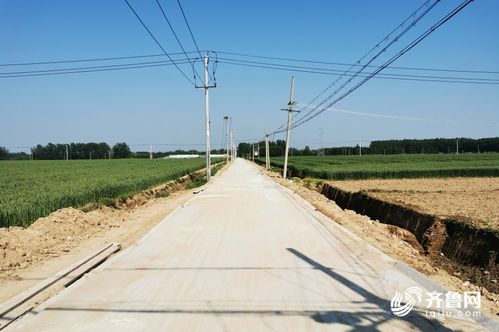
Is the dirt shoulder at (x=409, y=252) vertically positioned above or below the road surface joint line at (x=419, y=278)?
below

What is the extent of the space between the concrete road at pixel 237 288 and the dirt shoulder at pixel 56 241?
2.74 feet

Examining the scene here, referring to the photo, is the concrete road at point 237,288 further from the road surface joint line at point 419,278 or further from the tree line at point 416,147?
the tree line at point 416,147

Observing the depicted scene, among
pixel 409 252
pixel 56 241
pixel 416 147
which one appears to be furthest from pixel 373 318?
pixel 416 147

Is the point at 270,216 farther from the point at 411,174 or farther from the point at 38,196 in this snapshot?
the point at 411,174

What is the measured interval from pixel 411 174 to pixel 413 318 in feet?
110

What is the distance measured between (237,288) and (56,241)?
5.66 m

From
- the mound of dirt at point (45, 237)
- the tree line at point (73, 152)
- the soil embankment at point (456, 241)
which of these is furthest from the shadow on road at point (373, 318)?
the tree line at point (73, 152)

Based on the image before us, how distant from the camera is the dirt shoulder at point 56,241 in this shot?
709 centimetres

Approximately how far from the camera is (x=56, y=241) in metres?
9.91

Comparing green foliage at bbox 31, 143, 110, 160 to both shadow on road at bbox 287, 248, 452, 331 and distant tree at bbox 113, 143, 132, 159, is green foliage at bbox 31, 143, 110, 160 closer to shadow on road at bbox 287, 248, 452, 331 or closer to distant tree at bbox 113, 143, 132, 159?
distant tree at bbox 113, 143, 132, 159

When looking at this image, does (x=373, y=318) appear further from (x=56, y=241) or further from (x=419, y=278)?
(x=56, y=241)

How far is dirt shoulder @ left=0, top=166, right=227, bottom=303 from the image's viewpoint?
7.09 metres

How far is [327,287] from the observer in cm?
618

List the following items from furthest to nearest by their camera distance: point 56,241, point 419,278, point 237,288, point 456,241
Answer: point 456,241
point 56,241
point 419,278
point 237,288
